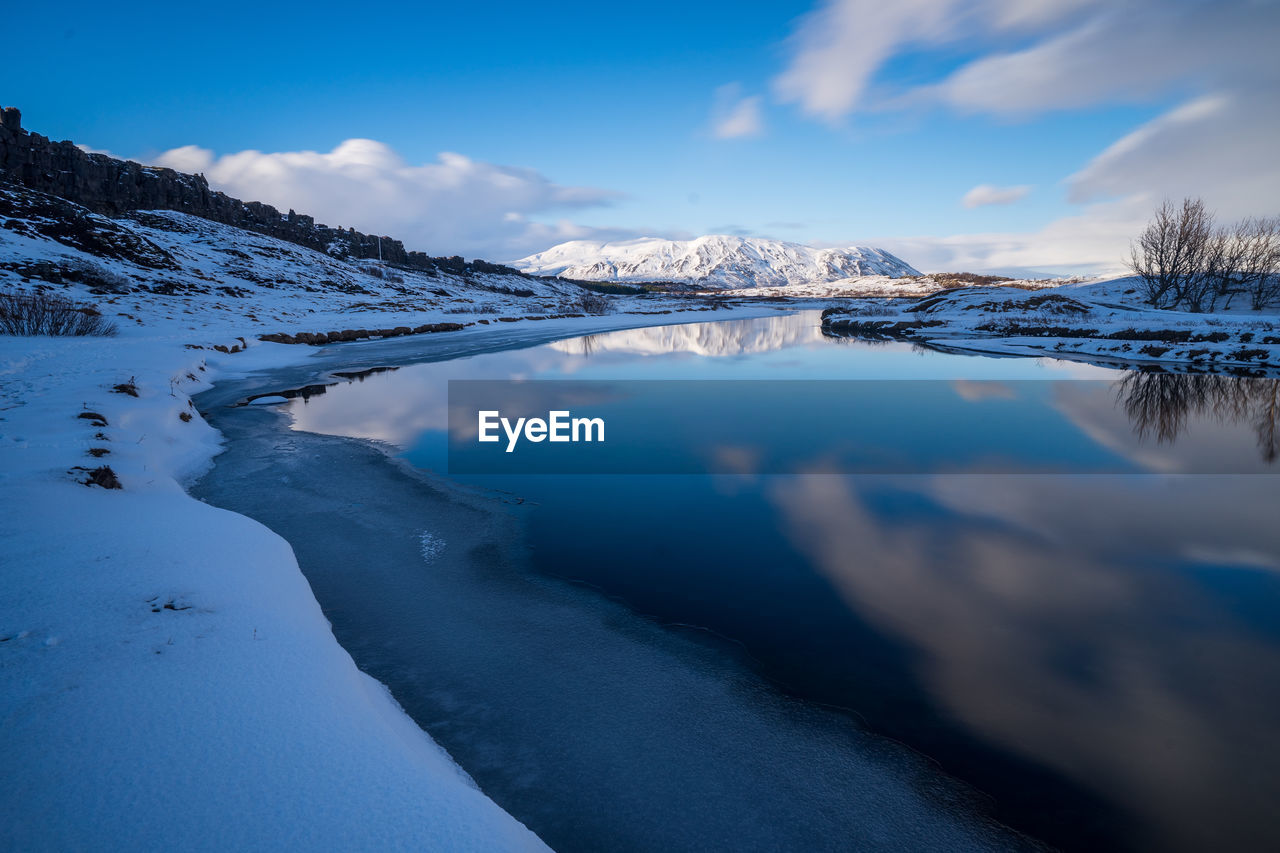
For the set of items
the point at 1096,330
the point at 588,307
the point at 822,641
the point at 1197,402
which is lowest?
the point at 822,641

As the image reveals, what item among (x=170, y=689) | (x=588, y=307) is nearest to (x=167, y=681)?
(x=170, y=689)

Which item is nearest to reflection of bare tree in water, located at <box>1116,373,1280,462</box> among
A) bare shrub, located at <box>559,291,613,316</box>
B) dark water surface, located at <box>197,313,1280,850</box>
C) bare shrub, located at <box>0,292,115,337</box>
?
dark water surface, located at <box>197,313,1280,850</box>

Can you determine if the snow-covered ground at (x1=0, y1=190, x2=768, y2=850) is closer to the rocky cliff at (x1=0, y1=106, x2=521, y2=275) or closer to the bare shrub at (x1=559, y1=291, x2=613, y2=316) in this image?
the bare shrub at (x1=559, y1=291, x2=613, y2=316)

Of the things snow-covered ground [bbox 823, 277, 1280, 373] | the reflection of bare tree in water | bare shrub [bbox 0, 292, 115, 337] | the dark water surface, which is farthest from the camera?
snow-covered ground [bbox 823, 277, 1280, 373]

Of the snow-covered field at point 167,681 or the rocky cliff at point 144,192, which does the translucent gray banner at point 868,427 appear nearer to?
the snow-covered field at point 167,681

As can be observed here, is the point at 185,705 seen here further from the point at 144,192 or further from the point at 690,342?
the point at 144,192

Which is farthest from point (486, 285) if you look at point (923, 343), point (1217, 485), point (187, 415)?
point (1217, 485)
